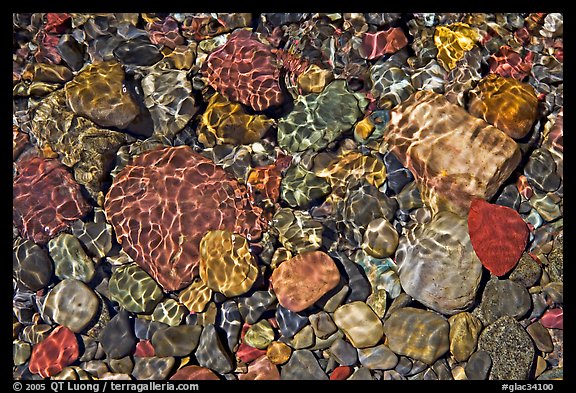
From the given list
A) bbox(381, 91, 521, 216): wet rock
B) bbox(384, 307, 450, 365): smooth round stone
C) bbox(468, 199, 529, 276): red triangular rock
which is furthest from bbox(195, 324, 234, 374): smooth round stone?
bbox(468, 199, 529, 276): red triangular rock

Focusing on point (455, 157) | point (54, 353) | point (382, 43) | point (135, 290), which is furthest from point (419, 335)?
point (54, 353)

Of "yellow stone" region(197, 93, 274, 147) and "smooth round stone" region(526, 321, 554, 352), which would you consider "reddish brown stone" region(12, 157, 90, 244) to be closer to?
"yellow stone" region(197, 93, 274, 147)

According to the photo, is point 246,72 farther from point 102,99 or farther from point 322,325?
point 322,325

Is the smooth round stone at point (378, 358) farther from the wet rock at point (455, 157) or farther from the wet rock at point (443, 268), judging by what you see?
the wet rock at point (455, 157)

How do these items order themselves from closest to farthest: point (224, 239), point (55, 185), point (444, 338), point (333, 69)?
point (444, 338)
point (224, 239)
point (55, 185)
point (333, 69)

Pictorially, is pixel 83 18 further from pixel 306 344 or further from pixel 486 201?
pixel 486 201

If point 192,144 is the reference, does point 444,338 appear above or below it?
below
